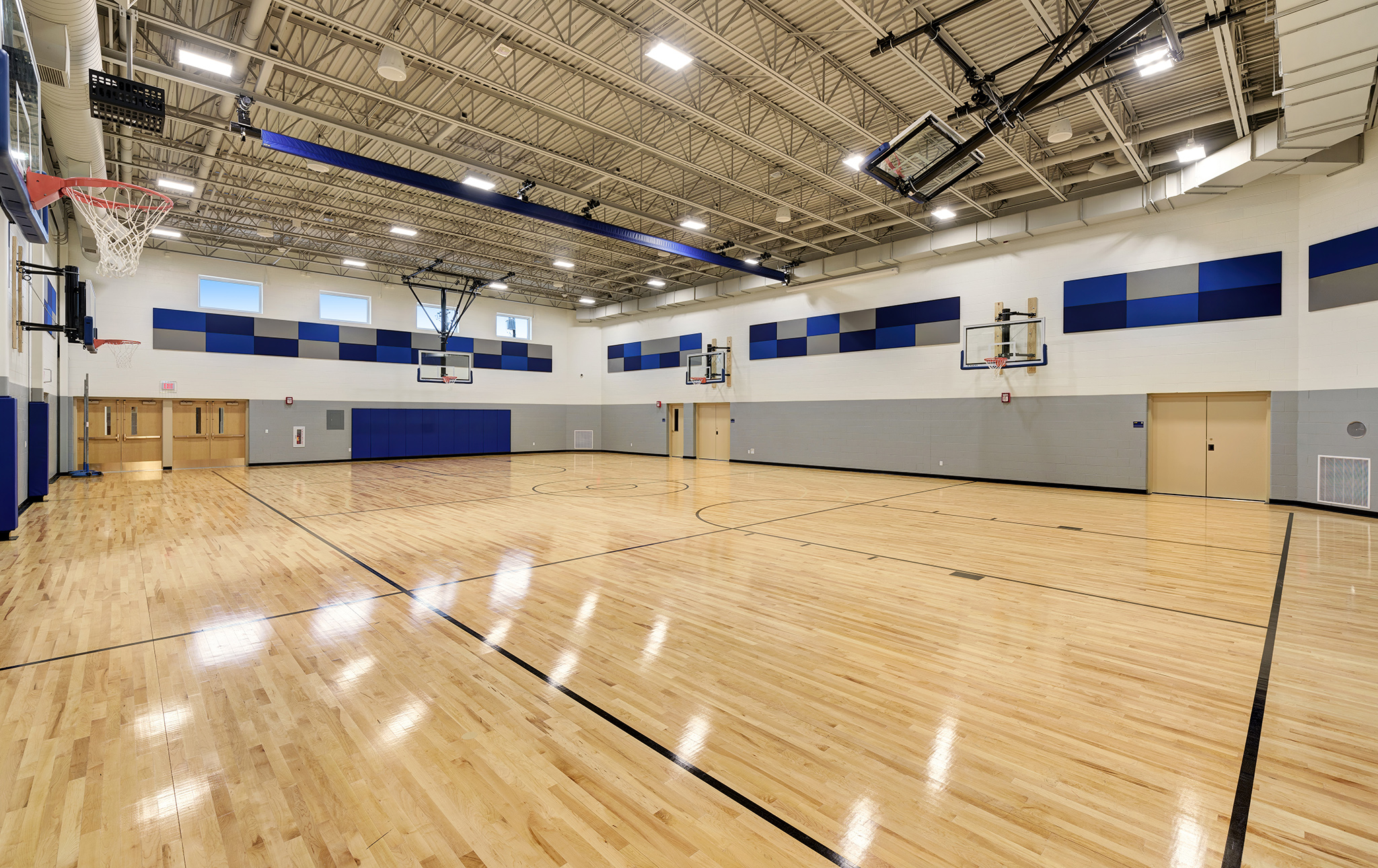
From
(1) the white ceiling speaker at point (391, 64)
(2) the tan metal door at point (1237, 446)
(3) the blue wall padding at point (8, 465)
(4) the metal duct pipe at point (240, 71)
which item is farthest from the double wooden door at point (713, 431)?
(3) the blue wall padding at point (8, 465)

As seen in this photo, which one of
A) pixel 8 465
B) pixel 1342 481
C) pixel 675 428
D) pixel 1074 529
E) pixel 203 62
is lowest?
pixel 1074 529

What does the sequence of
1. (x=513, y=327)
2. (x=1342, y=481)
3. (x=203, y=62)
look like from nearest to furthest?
(x=203, y=62)
(x=1342, y=481)
(x=513, y=327)

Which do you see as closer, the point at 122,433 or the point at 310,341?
the point at 122,433

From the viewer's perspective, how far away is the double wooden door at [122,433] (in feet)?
50.4

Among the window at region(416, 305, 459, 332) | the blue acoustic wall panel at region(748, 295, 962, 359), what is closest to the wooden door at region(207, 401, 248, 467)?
the window at region(416, 305, 459, 332)

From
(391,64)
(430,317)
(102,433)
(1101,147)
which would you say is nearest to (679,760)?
(391,64)

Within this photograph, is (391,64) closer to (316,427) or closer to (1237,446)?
(316,427)

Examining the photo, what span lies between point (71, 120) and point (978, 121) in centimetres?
1252

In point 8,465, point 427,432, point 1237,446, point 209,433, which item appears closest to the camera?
point 8,465

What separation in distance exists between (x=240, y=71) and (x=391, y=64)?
2440mm

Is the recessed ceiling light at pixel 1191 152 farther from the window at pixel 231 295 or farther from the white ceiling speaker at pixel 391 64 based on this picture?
the window at pixel 231 295

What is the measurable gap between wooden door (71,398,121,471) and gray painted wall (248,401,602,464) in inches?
113

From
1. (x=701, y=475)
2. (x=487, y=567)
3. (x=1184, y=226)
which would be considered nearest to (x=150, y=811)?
(x=487, y=567)

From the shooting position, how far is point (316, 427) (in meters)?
18.6
